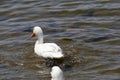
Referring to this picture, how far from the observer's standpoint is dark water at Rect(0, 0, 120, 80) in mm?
11195

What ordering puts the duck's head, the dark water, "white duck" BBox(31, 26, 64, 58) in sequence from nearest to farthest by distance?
1. the dark water
2. "white duck" BBox(31, 26, 64, 58)
3. the duck's head

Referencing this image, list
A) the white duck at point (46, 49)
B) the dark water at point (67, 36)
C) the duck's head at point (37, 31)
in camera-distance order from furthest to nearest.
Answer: the duck's head at point (37, 31), the white duck at point (46, 49), the dark water at point (67, 36)

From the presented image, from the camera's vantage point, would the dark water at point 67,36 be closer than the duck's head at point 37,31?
Yes

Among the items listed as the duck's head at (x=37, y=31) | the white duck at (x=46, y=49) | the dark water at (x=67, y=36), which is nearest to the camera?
the dark water at (x=67, y=36)

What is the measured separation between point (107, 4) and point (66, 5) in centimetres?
144

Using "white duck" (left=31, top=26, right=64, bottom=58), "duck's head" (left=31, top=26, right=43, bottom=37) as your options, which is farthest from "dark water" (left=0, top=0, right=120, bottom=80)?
"duck's head" (left=31, top=26, right=43, bottom=37)

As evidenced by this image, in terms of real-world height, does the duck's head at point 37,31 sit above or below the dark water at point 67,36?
above

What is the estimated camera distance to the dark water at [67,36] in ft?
36.7

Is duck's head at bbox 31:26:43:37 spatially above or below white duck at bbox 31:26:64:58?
above

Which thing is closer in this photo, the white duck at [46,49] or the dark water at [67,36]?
the dark water at [67,36]

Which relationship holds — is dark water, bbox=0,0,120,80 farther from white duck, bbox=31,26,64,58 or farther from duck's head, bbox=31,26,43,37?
duck's head, bbox=31,26,43,37

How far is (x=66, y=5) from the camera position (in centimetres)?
1633

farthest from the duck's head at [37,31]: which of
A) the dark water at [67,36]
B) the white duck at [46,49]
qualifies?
the dark water at [67,36]

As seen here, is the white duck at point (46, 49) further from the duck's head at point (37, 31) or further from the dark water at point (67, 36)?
the dark water at point (67, 36)
